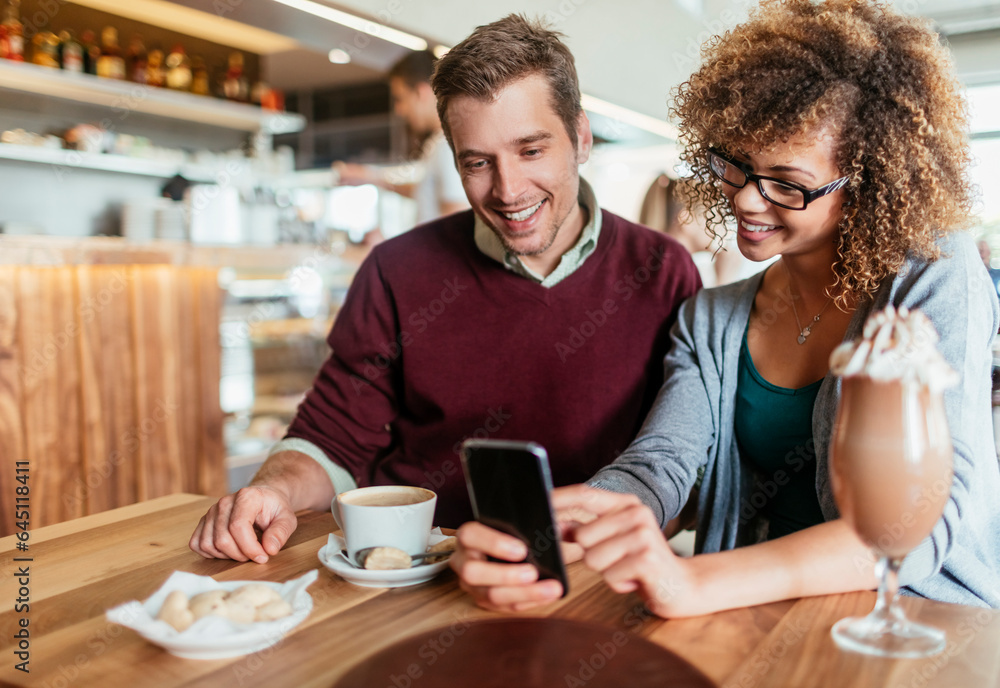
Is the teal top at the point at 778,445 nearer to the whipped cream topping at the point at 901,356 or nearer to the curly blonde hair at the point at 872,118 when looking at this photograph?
the curly blonde hair at the point at 872,118

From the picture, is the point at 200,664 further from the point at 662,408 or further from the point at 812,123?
the point at 812,123

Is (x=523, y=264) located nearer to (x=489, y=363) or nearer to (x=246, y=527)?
(x=489, y=363)

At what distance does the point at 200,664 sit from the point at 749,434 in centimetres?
89

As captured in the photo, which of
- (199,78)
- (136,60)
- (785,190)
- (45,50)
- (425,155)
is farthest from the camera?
(425,155)

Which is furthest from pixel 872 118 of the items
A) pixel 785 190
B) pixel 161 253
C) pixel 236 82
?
pixel 236 82

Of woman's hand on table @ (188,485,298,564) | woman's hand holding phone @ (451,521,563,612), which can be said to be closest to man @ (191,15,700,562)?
woman's hand on table @ (188,485,298,564)

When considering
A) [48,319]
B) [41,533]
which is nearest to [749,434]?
[41,533]

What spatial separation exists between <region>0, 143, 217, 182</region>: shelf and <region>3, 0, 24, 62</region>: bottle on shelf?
1.07 ft

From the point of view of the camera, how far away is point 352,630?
79cm

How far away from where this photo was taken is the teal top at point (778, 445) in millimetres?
1254

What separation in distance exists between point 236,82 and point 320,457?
287cm

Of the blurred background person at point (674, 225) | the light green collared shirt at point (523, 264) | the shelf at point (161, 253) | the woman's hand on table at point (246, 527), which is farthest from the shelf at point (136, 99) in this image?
the woman's hand on table at point (246, 527)

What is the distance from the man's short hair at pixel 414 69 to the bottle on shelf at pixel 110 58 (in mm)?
1092

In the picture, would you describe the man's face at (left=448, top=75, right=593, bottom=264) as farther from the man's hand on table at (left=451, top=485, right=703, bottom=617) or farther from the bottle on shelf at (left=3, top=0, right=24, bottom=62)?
the bottle on shelf at (left=3, top=0, right=24, bottom=62)
